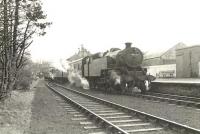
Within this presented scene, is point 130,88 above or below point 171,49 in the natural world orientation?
below

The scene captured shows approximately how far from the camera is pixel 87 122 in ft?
30.4

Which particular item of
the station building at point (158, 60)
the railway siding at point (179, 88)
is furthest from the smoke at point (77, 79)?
the station building at point (158, 60)

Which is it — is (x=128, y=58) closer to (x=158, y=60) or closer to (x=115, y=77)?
(x=115, y=77)

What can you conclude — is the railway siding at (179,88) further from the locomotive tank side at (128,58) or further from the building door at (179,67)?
the building door at (179,67)

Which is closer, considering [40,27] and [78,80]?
[40,27]

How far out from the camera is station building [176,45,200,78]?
132ft

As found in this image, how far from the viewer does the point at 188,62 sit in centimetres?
4172

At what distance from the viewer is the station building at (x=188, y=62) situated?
132 ft

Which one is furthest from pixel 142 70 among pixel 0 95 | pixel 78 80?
pixel 78 80

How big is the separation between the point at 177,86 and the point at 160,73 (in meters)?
30.0

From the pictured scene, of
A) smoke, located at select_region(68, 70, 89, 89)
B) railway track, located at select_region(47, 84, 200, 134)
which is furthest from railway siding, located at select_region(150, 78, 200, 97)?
smoke, located at select_region(68, 70, 89, 89)

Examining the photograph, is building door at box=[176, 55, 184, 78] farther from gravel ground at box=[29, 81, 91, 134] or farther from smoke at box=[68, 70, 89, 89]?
gravel ground at box=[29, 81, 91, 134]

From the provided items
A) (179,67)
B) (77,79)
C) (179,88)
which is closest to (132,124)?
(179,88)

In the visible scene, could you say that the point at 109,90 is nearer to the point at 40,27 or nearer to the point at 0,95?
the point at 40,27
